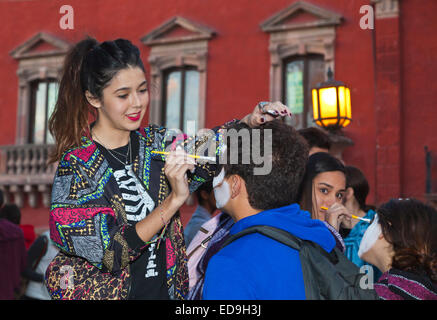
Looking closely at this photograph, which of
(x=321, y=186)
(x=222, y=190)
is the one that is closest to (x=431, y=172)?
(x=321, y=186)

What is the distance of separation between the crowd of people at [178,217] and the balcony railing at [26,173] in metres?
11.1

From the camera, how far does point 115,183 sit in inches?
82.4

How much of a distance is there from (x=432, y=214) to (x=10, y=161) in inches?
485

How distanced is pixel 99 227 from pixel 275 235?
63 centimetres

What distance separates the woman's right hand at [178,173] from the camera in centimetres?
186

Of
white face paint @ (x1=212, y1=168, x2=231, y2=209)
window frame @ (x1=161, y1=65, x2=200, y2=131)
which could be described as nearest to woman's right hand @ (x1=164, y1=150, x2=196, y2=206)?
white face paint @ (x1=212, y1=168, x2=231, y2=209)

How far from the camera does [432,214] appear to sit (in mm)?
2350

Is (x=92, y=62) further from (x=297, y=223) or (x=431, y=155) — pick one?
(x=431, y=155)

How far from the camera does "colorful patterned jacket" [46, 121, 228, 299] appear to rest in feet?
6.18

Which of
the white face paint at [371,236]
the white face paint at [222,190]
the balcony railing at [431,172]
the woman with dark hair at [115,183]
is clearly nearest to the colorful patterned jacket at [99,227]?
the woman with dark hair at [115,183]

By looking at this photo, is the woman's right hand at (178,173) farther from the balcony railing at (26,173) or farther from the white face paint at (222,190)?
the balcony railing at (26,173)

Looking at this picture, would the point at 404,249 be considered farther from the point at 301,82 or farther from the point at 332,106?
the point at 301,82

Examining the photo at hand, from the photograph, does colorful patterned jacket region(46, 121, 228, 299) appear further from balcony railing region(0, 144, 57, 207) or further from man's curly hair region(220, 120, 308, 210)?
balcony railing region(0, 144, 57, 207)

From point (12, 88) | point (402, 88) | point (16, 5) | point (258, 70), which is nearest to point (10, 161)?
point (12, 88)
